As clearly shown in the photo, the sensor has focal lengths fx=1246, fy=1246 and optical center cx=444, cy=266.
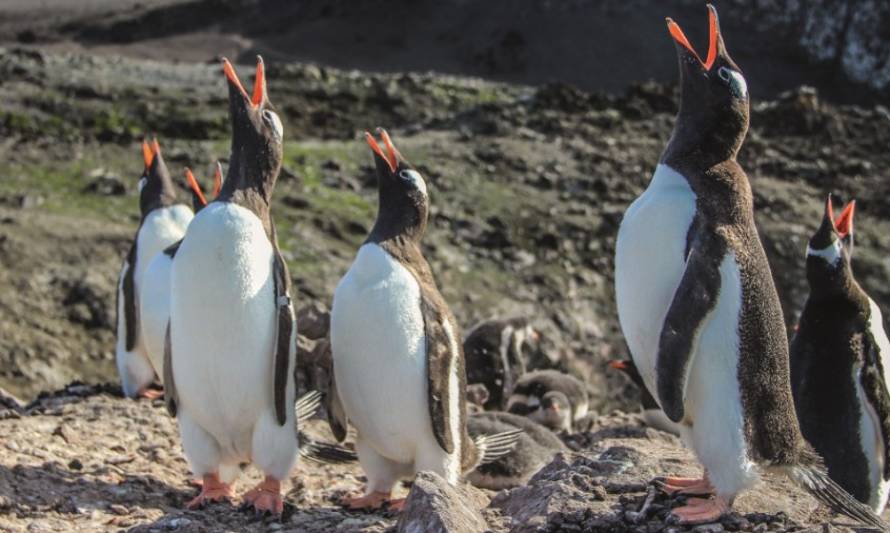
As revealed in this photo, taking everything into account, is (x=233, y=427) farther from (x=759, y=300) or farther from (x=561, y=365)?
(x=561, y=365)

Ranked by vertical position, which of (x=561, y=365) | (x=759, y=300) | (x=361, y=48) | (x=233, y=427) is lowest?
(x=561, y=365)

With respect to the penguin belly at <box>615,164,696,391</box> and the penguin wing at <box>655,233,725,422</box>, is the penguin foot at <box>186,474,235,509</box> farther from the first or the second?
the penguin wing at <box>655,233,725,422</box>

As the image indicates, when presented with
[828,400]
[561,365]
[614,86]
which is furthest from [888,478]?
[614,86]

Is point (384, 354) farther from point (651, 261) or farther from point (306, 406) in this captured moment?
point (651, 261)

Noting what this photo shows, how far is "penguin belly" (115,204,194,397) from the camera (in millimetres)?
7438

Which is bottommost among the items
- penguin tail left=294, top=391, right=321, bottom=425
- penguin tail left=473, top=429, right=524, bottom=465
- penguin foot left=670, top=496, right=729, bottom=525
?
penguin tail left=473, top=429, right=524, bottom=465

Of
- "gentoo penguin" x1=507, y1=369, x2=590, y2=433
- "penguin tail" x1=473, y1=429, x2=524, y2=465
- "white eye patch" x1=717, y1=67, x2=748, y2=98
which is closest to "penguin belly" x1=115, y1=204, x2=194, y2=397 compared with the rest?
"gentoo penguin" x1=507, y1=369, x2=590, y2=433

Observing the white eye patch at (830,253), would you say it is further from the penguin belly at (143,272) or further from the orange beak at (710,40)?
the penguin belly at (143,272)

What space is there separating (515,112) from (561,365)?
622cm

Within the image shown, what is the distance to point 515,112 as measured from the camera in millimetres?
16109

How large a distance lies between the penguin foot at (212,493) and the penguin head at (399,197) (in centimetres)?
130

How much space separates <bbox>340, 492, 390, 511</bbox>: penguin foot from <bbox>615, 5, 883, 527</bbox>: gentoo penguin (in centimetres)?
144

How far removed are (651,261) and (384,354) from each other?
1.37 metres

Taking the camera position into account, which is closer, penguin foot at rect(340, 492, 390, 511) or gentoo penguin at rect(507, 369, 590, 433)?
penguin foot at rect(340, 492, 390, 511)
